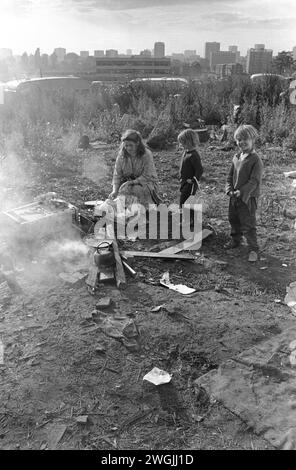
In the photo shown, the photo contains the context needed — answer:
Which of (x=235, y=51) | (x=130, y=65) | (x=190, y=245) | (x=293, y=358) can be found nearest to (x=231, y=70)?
(x=190, y=245)

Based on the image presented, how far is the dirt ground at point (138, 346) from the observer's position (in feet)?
8.41

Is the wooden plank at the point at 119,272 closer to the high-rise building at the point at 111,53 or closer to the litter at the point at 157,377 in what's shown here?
the litter at the point at 157,377

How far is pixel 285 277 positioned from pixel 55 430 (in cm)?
281

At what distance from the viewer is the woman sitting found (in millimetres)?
5680

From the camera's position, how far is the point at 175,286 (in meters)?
4.24

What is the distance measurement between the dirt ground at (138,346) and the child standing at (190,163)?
0.67 m

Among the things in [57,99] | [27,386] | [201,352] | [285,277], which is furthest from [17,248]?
[57,99]

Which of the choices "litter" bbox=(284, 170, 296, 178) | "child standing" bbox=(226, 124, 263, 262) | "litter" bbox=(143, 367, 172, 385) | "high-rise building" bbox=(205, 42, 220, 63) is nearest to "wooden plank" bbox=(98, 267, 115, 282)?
"litter" bbox=(143, 367, 172, 385)

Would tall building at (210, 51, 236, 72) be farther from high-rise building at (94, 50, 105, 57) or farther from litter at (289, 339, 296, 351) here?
litter at (289, 339, 296, 351)

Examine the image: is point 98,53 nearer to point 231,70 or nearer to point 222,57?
point 222,57

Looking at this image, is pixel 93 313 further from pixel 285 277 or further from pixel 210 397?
pixel 285 277

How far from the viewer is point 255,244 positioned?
4801 mm

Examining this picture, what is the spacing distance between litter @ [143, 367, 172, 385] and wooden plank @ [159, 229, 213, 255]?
2.01 m
